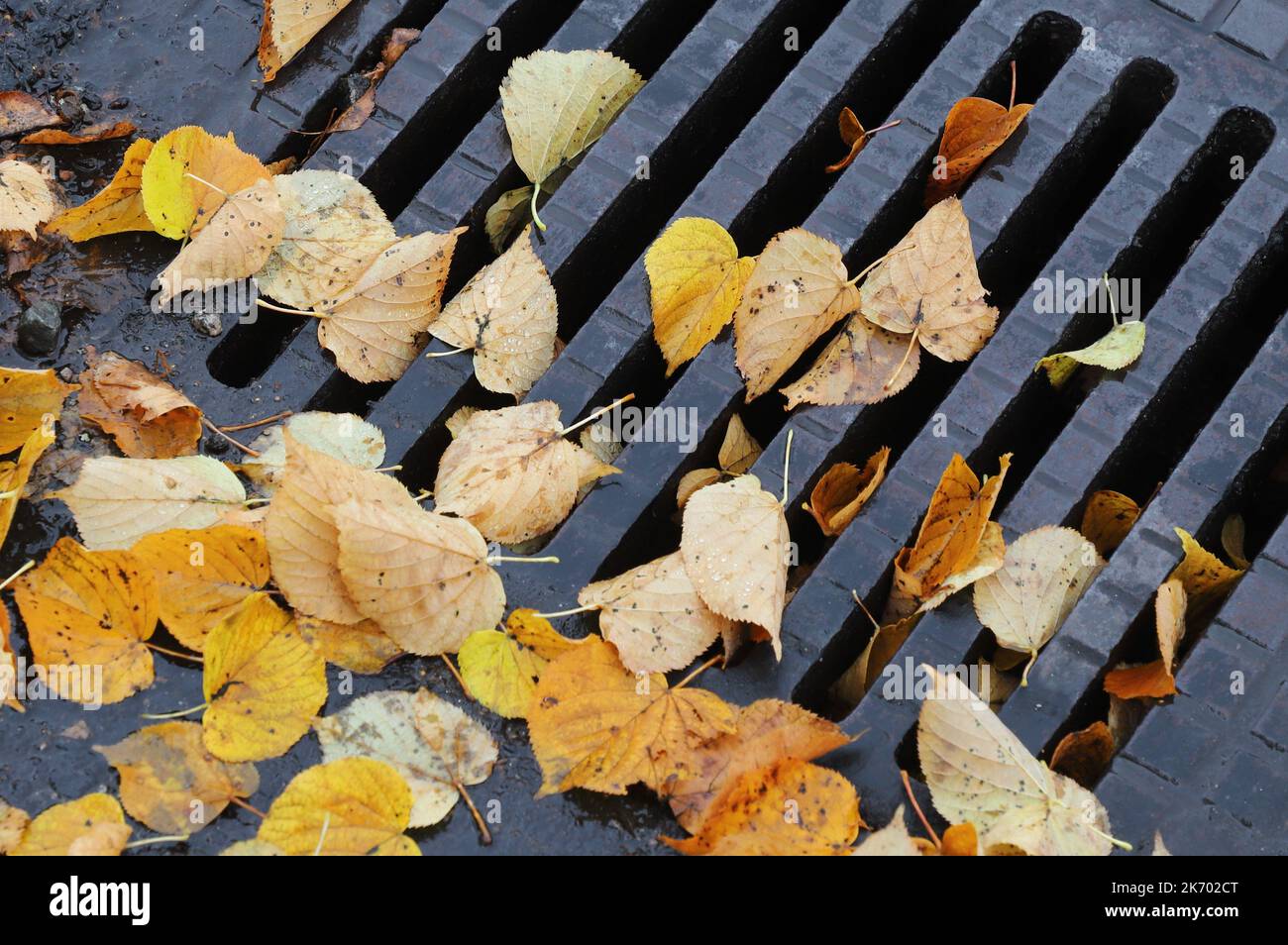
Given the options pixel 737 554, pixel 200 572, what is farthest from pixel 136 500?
pixel 737 554

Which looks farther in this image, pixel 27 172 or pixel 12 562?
pixel 27 172

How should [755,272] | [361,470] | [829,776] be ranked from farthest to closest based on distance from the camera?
[755,272] → [361,470] → [829,776]

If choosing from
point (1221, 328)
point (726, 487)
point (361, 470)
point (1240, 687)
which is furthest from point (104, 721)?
point (1221, 328)

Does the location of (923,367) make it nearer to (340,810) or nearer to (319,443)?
(319,443)

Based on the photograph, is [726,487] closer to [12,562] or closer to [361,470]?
[361,470]

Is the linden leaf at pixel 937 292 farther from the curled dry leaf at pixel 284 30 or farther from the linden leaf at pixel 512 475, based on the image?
the curled dry leaf at pixel 284 30

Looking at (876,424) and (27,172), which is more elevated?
(876,424)

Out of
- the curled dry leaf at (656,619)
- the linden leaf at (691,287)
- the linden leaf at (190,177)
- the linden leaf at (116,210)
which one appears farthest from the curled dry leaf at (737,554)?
the linden leaf at (116,210)
